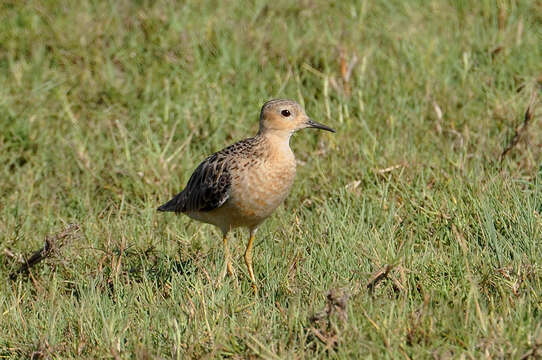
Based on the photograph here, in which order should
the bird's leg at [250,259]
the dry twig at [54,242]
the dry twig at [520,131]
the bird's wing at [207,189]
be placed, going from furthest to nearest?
the dry twig at [520,131], the bird's wing at [207,189], the dry twig at [54,242], the bird's leg at [250,259]

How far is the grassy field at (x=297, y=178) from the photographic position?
4445 millimetres

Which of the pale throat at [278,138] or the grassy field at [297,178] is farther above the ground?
the pale throat at [278,138]

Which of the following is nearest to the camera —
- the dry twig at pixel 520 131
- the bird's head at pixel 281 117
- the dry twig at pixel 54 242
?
the dry twig at pixel 54 242

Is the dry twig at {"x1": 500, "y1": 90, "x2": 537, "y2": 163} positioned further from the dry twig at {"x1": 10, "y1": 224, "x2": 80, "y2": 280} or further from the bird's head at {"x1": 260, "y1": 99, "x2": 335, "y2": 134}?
the dry twig at {"x1": 10, "y1": 224, "x2": 80, "y2": 280}

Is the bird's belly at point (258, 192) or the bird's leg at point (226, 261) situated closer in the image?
the bird's leg at point (226, 261)

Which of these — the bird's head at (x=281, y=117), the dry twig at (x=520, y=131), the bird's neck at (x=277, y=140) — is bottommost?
the dry twig at (x=520, y=131)

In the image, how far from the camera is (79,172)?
7.38 m

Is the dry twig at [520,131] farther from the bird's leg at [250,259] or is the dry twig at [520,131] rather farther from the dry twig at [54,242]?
the dry twig at [54,242]

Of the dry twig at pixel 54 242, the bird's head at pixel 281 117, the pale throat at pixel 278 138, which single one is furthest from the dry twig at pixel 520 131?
the dry twig at pixel 54 242

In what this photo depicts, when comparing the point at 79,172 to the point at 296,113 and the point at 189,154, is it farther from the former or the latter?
the point at 296,113

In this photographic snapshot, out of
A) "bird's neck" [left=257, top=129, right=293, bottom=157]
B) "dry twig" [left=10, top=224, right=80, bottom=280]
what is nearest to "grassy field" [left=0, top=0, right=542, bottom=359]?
"dry twig" [left=10, top=224, right=80, bottom=280]

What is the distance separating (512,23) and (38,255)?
5478 millimetres

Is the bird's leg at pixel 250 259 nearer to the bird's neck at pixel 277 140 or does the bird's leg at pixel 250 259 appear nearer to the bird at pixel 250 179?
the bird at pixel 250 179

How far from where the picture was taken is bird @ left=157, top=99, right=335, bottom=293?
5613 mm
